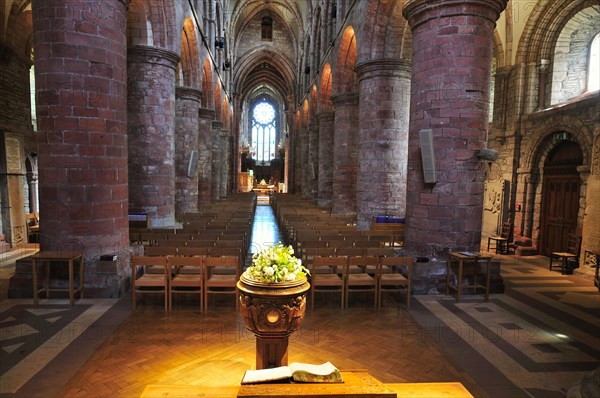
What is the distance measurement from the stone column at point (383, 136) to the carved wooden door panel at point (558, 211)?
14.2 feet

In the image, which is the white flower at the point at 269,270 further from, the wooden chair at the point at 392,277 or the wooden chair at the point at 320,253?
the wooden chair at the point at 320,253

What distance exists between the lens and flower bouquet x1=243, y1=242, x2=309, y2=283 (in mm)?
3543

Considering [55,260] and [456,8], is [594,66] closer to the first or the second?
[456,8]

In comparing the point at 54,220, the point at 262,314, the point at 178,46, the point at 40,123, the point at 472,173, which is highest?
the point at 178,46

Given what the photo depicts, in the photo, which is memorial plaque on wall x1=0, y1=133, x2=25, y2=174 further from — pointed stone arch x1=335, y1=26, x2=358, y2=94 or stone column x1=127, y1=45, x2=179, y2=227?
pointed stone arch x1=335, y1=26, x2=358, y2=94

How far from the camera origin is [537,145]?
1174 cm

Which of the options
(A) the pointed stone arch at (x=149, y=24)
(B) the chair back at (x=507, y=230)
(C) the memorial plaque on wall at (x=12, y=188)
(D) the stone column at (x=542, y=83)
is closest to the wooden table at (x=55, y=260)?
(A) the pointed stone arch at (x=149, y=24)

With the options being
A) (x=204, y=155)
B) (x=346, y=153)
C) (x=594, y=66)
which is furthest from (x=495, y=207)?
(x=204, y=155)

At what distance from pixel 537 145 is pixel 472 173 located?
633 cm

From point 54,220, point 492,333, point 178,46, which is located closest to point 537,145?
point 492,333

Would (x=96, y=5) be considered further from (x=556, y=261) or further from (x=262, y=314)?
→ (x=556, y=261)

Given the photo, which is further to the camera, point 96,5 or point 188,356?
point 96,5

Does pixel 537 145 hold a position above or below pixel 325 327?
above

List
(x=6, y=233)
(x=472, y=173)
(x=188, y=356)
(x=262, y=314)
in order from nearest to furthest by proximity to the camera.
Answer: (x=262, y=314)
(x=188, y=356)
(x=472, y=173)
(x=6, y=233)
